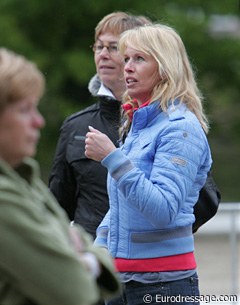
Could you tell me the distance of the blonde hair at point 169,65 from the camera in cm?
425

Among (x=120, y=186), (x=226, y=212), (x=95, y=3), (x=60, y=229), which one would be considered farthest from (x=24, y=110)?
(x=95, y=3)

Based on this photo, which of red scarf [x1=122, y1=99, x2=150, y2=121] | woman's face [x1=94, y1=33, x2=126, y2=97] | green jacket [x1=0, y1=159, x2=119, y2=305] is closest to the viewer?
green jacket [x1=0, y1=159, x2=119, y2=305]

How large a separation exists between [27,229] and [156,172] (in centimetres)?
151

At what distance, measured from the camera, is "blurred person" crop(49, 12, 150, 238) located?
4.84 meters

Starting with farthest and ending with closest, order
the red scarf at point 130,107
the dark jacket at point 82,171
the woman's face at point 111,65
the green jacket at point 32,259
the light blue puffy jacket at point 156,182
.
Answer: the woman's face at point 111,65 < the dark jacket at point 82,171 < the red scarf at point 130,107 < the light blue puffy jacket at point 156,182 < the green jacket at point 32,259

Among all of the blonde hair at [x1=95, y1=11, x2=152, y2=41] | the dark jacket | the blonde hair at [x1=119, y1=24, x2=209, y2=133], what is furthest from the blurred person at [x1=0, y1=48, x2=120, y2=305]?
the blonde hair at [x1=95, y1=11, x2=152, y2=41]

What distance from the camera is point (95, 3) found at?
19391 mm

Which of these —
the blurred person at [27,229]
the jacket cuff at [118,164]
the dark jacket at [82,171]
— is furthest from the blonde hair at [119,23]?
the blurred person at [27,229]

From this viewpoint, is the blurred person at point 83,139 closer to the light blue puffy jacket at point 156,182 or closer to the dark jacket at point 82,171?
the dark jacket at point 82,171

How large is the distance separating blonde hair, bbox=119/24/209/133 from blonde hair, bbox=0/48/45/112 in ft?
5.21

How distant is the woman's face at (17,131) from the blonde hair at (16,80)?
19mm

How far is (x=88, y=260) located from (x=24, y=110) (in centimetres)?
46

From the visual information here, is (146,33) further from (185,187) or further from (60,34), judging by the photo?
(60,34)

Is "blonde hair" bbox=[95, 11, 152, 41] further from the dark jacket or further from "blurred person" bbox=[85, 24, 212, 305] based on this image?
"blurred person" bbox=[85, 24, 212, 305]
